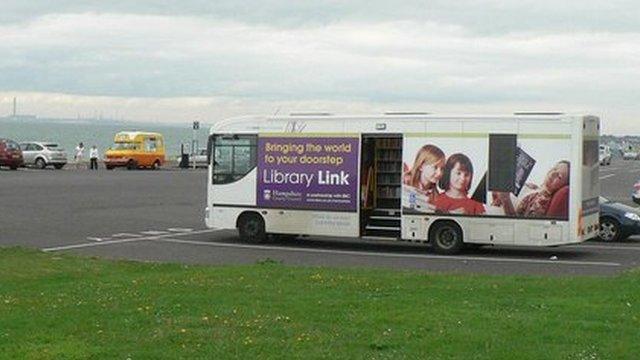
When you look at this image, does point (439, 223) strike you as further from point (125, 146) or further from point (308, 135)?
point (125, 146)

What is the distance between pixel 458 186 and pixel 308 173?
11.2ft

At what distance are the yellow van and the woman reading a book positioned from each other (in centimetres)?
4631

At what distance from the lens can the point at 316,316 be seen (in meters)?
10.6

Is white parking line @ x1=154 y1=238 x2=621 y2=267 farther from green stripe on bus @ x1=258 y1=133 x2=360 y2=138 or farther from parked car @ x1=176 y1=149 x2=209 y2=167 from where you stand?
parked car @ x1=176 y1=149 x2=209 y2=167

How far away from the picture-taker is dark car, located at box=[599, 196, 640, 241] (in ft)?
81.6

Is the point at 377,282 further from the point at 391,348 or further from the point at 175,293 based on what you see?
the point at 391,348

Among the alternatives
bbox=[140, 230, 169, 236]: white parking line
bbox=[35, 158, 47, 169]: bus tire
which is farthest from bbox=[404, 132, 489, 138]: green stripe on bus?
bbox=[35, 158, 47, 169]: bus tire

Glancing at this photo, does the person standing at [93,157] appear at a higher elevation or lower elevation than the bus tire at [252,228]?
higher

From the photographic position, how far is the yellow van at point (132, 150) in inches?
2554

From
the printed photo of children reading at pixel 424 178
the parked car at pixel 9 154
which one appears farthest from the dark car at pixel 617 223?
the parked car at pixel 9 154

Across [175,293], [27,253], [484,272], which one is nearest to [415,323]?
[175,293]

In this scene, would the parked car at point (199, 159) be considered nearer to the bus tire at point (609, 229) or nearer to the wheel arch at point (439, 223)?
the bus tire at point (609, 229)

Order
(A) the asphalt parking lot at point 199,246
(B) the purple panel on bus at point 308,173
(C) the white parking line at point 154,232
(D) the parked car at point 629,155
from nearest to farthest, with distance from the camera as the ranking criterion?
(A) the asphalt parking lot at point 199,246 → (B) the purple panel on bus at point 308,173 → (C) the white parking line at point 154,232 → (D) the parked car at point 629,155

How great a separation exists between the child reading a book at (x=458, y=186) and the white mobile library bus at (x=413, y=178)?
20mm
